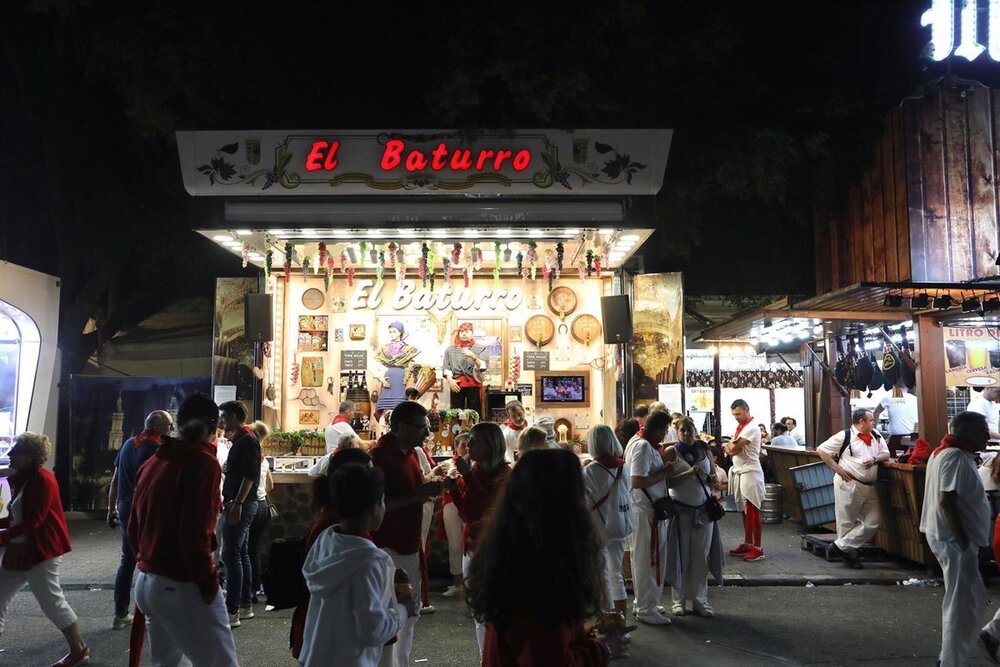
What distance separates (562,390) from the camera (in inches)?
525

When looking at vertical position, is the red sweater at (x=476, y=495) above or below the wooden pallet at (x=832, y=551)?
above

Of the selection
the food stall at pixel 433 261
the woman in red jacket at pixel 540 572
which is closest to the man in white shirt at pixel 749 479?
the food stall at pixel 433 261

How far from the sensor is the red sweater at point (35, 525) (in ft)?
18.6

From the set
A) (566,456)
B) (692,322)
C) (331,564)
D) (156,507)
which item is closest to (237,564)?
(156,507)

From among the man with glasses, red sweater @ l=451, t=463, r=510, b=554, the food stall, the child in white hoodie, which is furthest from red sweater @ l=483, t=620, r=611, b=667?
the food stall

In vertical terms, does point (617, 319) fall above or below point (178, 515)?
above

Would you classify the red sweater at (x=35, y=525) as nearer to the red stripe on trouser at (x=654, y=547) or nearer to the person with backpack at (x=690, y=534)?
the red stripe on trouser at (x=654, y=547)

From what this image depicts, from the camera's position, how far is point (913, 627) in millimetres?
6996

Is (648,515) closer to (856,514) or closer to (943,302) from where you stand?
(856,514)

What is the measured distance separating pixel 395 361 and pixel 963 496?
30.5ft

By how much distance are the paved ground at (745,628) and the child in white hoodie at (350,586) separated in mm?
3177

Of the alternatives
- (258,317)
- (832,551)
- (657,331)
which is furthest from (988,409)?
(258,317)

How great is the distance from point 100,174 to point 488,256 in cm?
749

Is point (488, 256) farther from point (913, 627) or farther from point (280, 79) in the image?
point (913, 627)
